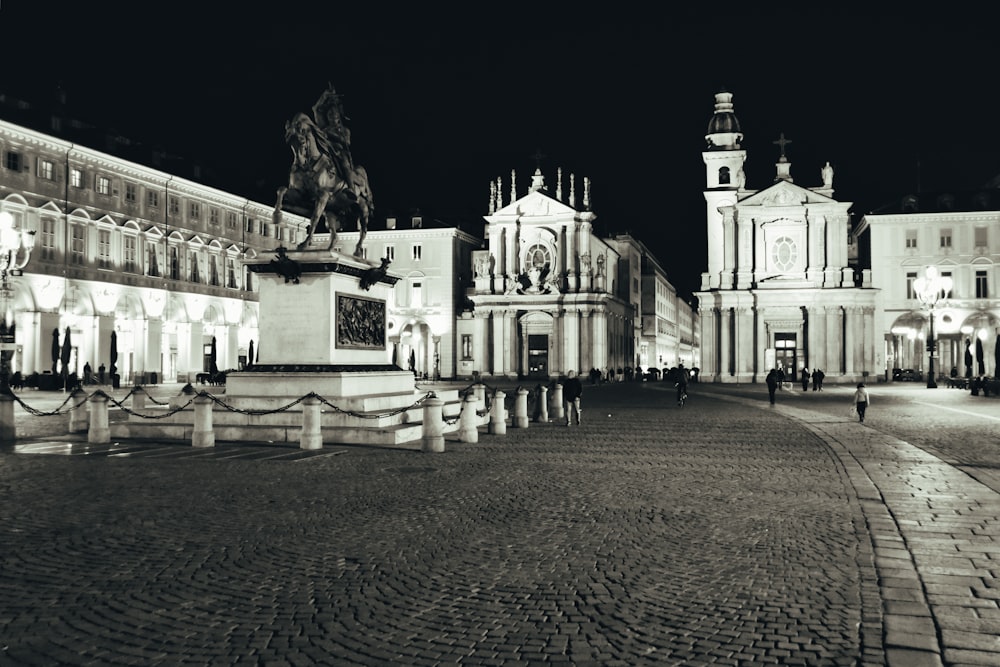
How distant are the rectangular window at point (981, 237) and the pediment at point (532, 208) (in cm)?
3259

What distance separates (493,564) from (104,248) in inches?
2053

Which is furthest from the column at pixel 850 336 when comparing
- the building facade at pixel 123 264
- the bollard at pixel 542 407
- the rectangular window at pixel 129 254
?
the bollard at pixel 542 407

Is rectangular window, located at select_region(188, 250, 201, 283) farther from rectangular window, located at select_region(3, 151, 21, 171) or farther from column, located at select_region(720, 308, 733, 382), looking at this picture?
column, located at select_region(720, 308, 733, 382)

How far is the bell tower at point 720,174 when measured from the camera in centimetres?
7561

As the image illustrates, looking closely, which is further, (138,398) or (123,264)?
(123,264)

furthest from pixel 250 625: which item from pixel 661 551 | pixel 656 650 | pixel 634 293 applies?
pixel 634 293

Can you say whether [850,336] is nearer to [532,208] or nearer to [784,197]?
[784,197]

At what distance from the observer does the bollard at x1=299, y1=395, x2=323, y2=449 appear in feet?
53.1

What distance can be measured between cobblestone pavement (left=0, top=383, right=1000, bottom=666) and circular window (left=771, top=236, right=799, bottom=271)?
6214 centimetres

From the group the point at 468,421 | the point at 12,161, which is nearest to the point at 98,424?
the point at 468,421

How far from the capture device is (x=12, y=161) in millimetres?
46906

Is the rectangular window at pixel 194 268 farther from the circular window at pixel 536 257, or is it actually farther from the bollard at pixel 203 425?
the bollard at pixel 203 425

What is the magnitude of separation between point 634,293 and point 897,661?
10138 centimetres

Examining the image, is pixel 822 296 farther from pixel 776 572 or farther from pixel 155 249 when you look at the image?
pixel 776 572
